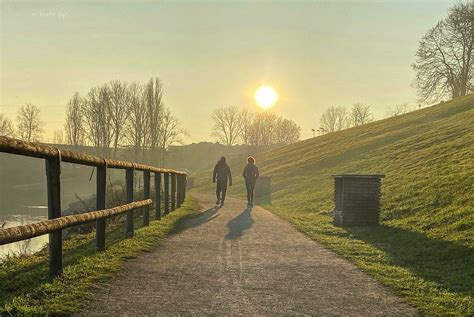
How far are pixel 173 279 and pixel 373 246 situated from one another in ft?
15.5

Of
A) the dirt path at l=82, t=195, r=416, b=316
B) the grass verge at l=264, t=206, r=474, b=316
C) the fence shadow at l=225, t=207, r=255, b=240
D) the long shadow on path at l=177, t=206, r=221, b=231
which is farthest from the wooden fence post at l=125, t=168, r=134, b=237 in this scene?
the grass verge at l=264, t=206, r=474, b=316

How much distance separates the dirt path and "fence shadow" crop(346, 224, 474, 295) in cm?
94

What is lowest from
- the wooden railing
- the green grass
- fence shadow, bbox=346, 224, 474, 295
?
fence shadow, bbox=346, 224, 474, 295

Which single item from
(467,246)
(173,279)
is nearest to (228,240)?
(173,279)

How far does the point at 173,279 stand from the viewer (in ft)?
18.1

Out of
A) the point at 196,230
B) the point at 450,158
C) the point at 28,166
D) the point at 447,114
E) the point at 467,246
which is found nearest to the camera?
the point at 467,246

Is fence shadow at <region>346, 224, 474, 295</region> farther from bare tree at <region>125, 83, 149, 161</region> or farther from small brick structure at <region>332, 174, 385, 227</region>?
bare tree at <region>125, 83, 149, 161</region>

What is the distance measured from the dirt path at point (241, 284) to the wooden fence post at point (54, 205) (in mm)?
682

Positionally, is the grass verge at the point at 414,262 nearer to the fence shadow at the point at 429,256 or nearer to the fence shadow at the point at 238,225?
the fence shadow at the point at 429,256

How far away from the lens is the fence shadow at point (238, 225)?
9.90 metres

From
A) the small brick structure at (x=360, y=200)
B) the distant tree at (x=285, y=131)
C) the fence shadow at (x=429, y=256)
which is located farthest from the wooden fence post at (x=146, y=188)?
the distant tree at (x=285, y=131)

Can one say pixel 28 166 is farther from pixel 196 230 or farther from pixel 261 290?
pixel 261 290

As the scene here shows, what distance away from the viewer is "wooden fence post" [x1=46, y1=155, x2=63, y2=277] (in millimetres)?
5004

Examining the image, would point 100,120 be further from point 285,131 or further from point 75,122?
point 285,131
